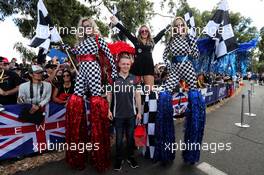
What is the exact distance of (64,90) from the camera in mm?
5023

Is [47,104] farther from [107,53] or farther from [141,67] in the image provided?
[141,67]

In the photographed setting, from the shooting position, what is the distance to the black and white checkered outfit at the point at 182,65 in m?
4.13

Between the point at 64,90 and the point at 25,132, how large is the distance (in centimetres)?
108

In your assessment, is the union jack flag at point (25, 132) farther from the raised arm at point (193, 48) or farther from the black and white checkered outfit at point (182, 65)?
the raised arm at point (193, 48)

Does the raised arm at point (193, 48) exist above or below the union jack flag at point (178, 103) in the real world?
above

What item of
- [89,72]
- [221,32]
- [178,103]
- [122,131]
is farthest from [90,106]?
[178,103]

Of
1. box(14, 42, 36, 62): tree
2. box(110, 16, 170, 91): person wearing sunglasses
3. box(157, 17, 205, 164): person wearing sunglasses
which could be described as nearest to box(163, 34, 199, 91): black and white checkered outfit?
box(157, 17, 205, 164): person wearing sunglasses

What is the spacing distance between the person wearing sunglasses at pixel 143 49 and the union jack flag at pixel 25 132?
1666mm

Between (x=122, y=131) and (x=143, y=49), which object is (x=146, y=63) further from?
(x=122, y=131)

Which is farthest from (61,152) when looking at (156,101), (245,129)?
(245,129)

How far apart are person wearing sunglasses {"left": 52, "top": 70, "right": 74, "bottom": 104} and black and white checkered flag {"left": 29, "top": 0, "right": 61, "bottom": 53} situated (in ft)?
2.22

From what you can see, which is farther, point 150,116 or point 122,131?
point 150,116

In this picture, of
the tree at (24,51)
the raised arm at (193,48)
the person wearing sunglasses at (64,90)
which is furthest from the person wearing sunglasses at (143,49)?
the tree at (24,51)

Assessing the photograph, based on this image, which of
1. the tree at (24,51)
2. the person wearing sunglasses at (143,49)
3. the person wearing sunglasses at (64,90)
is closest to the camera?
the person wearing sunglasses at (143,49)
